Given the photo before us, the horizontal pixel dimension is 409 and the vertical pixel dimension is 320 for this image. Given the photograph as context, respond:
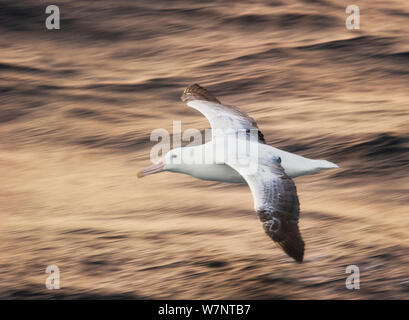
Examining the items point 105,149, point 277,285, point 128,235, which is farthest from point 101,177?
point 277,285

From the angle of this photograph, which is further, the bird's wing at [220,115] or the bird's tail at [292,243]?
the bird's wing at [220,115]

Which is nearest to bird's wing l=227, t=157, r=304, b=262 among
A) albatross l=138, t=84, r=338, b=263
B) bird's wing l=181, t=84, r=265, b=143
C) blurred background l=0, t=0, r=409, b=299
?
albatross l=138, t=84, r=338, b=263

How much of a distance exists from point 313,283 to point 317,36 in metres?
6.26

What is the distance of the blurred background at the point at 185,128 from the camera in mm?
7117

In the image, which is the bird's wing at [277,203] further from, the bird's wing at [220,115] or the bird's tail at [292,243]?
the bird's wing at [220,115]

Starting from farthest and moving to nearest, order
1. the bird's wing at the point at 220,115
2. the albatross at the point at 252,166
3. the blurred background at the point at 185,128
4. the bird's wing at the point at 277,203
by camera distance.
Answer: the bird's wing at the point at 220,115
the blurred background at the point at 185,128
the albatross at the point at 252,166
the bird's wing at the point at 277,203

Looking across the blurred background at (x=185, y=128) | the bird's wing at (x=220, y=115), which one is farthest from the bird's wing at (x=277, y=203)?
the bird's wing at (x=220, y=115)

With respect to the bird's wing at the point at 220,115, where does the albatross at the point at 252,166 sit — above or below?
below

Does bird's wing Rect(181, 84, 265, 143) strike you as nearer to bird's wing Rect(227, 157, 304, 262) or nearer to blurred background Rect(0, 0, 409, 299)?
blurred background Rect(0, 0, 409, 299)

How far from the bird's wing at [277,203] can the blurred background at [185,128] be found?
2.74ft

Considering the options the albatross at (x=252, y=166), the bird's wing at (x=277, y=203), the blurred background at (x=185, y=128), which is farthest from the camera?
the blurred background at (x=185, y=128)

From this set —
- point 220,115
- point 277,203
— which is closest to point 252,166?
point 277,203

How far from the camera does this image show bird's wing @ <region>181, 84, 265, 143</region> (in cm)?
785

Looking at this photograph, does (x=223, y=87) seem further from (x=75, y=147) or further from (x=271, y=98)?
(x=75, y=147)
